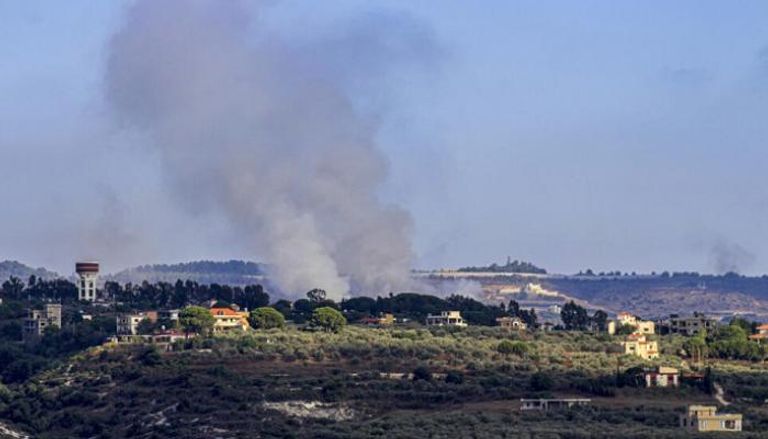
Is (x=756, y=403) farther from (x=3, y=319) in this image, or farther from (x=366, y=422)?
(x=3, y=319)

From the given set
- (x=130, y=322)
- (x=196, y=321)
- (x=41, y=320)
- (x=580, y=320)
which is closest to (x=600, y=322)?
(x=580, y=320)

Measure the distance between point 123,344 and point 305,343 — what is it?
10.3 meters

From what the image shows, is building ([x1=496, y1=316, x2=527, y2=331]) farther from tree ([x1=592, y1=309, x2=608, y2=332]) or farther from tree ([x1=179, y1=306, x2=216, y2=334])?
tree ([x1=179, y1=306, x2=216, y2=334])

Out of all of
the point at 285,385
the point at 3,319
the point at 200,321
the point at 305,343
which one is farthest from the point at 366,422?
the point at 3,319

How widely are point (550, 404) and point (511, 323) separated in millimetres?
42223

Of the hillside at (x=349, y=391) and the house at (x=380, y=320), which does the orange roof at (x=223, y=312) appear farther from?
the hillside at (x=349, y=391)

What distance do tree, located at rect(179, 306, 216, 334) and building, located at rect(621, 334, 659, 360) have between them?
2367cm

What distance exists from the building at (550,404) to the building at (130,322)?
3892cm

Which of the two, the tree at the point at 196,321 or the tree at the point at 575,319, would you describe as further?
the tree at the point at 575,319

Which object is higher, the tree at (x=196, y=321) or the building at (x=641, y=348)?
the tree at (x=196, y=321)

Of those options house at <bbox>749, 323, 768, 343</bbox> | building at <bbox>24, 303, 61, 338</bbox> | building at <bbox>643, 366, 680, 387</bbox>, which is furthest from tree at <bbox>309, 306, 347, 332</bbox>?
building at <bbox>643, 366, 680, 387</bbox>

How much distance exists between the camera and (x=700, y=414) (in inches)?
3664

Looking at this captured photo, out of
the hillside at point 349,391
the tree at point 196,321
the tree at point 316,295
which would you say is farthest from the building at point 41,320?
the tree at point 316,295

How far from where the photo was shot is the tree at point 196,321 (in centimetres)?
13225
